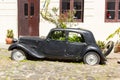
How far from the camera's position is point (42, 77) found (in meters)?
10.7

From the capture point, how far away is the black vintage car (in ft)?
45.6

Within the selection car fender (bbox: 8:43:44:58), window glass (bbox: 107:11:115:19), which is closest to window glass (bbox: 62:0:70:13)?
window glass (bbox: 107:11:115:19)

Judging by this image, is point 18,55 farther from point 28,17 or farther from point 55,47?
point 28,17

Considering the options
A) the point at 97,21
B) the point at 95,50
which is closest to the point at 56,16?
the point at 97,21

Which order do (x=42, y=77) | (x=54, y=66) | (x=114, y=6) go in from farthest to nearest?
(x=114, y=6), (x=54, y=66), (x=42, y=77)

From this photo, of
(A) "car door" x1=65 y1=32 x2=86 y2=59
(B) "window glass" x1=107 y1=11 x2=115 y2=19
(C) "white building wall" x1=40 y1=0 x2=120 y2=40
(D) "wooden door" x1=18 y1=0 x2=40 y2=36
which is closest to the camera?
A: (A) "car door" x1=65 y1=32 x2=86 y2=59

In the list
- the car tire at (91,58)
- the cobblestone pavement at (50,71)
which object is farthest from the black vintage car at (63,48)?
the cobblestone pavement at (50,71)

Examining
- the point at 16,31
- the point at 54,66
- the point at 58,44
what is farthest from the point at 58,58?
the point at 16,31

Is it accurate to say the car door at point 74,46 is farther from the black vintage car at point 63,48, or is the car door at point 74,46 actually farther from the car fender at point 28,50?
the car fender at point 28,50

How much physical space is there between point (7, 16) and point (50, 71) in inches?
329

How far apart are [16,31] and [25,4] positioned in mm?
1532

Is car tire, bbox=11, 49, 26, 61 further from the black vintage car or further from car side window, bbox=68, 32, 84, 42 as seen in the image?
car side window, bbox=68, 32, 84, 42

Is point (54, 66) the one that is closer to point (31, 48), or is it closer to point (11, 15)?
point (31, 48)

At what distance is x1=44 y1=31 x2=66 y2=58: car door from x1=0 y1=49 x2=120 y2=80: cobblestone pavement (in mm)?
362
